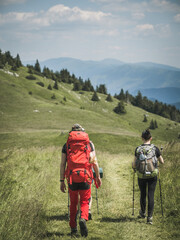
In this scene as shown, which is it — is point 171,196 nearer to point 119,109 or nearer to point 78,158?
point 78,158

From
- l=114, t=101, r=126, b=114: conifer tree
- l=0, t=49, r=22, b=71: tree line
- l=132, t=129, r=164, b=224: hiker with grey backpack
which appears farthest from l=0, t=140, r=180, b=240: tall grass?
l=0, t=49, r=22, b=71: tree line

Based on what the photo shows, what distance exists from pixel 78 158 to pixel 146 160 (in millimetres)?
2045

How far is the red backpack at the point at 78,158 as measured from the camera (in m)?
4.50

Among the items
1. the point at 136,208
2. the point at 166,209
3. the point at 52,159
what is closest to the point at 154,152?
the point at 166,209

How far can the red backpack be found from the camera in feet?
14.8

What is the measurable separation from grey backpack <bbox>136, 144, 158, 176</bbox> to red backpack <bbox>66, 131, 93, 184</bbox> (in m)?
1.64

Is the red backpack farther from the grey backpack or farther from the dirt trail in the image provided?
the grey backpack

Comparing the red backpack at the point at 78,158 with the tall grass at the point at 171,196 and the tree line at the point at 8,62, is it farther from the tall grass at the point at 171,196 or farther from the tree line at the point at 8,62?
the tree line at the point at 8,62

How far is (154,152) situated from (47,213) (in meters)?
3.62

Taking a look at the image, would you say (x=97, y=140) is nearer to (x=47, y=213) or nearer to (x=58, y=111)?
(x=47, y=213)

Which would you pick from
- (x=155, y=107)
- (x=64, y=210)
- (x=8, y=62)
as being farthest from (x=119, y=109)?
(x=64, y=210)

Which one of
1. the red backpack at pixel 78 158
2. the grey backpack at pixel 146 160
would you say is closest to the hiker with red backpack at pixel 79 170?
the red backpack at pixel 78 158

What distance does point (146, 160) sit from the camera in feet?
18.0

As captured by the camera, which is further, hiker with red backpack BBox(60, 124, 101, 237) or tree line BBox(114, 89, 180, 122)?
tree line BBox(114, 89, 180, 122)
